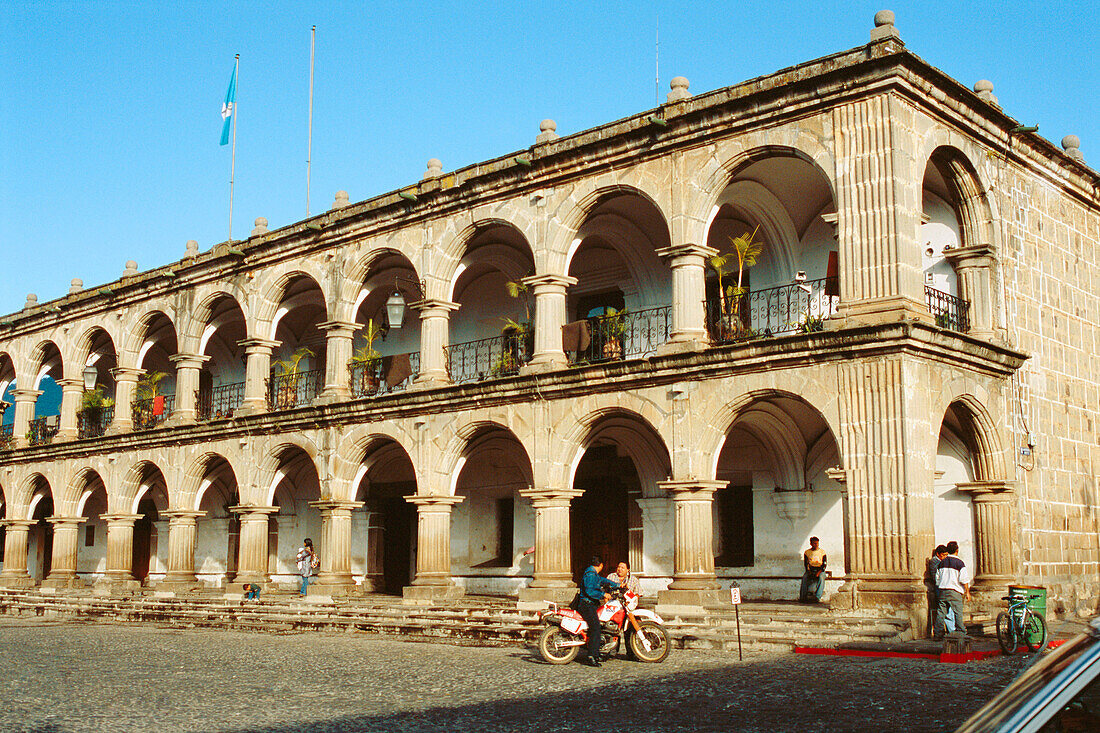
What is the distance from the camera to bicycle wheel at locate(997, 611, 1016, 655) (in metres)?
13.1

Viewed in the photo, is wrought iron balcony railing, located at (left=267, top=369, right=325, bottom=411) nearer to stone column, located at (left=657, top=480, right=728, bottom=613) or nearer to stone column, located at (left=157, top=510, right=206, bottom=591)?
stone column, located at (left=157, top=510, right=206, bottom=591)

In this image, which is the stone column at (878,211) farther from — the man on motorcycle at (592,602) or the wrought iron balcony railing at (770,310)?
the man on motorcycle at (592,602)

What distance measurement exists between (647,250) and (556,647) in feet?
30.7

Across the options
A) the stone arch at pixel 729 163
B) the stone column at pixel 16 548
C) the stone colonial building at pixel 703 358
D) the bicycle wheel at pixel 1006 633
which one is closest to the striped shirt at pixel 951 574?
the bicycle wheel at pixel 1006 633

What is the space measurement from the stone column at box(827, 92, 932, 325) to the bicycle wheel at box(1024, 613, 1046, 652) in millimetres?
4106

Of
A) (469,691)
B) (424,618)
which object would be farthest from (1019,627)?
(424,618)

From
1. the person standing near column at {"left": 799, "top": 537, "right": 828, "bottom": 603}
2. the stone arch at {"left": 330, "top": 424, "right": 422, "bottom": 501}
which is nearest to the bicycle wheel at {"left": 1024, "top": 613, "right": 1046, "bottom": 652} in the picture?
the person standing near column at {"left": 799, "top": 537, "right": 828, "bottom": 603}

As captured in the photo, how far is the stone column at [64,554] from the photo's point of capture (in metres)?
28.7

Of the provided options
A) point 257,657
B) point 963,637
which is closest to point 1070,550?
point 963,637

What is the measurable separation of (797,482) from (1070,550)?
4.54m

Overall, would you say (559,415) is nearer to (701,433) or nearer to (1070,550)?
(701,433)

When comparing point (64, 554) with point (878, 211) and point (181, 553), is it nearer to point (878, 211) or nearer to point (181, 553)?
point (181, 553)

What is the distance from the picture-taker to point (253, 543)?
925 inches

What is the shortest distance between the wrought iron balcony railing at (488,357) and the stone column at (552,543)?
2.69 metres
